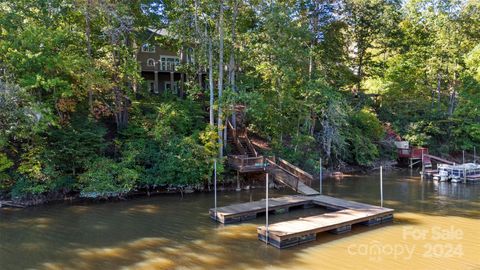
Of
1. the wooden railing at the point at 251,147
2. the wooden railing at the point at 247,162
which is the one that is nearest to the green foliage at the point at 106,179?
the wooden railing at the point at 247,162

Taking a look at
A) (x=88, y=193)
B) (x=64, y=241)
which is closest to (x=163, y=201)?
A: (x=88, y=193)

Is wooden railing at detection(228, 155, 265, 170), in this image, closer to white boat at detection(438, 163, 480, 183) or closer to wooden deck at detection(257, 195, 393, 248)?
wooden deck at detection(257, 195, 393, 248)

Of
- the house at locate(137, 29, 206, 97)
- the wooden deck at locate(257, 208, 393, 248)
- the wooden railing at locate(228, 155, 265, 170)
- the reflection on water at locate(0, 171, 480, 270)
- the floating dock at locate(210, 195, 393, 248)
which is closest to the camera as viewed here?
the reflection on water at locate(0, 171, 480, 270)

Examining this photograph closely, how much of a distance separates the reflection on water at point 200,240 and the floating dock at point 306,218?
308mm

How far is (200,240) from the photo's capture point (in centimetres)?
1197

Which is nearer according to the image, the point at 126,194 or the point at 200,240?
the point at 200,240

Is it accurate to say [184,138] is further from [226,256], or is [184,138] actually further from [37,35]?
[226,256]

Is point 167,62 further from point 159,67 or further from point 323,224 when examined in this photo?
point 323,224

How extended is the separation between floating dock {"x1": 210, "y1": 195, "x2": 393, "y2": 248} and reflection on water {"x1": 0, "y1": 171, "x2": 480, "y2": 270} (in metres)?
0.31

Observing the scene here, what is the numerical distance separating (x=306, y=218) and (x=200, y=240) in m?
3.90

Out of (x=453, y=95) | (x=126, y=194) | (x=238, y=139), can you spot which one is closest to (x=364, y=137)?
(x=238, y=139)

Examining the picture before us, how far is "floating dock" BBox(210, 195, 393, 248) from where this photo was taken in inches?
456

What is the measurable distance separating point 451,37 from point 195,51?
23.6m

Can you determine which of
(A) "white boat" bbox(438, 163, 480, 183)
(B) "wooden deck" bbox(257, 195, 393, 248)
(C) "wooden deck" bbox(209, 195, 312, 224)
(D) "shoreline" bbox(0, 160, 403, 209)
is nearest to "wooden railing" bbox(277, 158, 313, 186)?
(D) "shoreline" bbox(0, 160, 403, 209)
